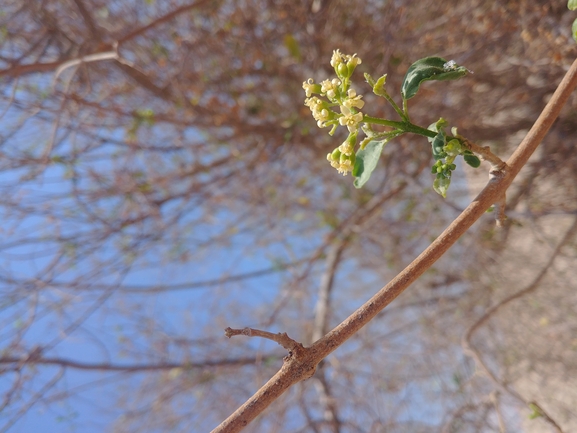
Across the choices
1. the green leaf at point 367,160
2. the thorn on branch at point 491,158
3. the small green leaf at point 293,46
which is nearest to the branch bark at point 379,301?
the thorn on branch at point 491,158

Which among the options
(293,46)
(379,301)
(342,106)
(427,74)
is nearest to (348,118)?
(342,106)

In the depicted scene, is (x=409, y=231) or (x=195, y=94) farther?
(x=409, y=231)

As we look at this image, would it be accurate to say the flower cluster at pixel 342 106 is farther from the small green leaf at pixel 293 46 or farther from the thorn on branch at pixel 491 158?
the small green leaf at pixel 293 46

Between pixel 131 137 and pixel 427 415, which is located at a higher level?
pixel 131 137

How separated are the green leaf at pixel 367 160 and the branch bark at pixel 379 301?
18 centimetres

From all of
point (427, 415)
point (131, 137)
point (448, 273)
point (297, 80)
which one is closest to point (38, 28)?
point (131, 137)

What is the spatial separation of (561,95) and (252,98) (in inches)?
93.3

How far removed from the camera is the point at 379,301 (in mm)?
742

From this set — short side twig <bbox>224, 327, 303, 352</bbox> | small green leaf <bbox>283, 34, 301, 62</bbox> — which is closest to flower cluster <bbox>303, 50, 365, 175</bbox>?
short side twig <bbox>224, 327, 303, 352</bbox>

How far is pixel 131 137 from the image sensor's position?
2654 millimetres

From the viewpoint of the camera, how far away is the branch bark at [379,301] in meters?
0.70

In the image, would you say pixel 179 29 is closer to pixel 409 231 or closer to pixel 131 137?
pixel 131 137

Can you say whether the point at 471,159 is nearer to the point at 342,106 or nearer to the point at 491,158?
the point at 491,158

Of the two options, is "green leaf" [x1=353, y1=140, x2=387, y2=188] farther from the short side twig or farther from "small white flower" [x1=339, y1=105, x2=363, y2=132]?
the short side twig
